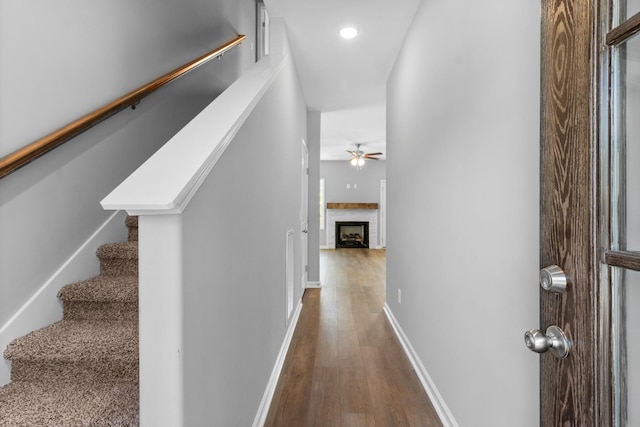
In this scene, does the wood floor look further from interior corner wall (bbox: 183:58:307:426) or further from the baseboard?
the baseboard

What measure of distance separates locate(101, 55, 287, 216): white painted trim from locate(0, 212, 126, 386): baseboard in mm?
1040

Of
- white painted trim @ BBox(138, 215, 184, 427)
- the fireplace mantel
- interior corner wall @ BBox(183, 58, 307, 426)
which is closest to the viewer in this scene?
white painted trim @ BBox(138, 215, 184, 427)

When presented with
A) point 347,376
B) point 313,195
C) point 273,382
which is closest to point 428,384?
point 347,376

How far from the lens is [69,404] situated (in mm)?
1093

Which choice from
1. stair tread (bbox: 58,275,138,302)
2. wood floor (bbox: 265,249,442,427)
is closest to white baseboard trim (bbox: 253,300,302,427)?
wood floor (bbox: 265,249,442,427)

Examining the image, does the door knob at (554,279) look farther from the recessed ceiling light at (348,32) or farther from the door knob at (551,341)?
the recessed ceiling light at (348,32)

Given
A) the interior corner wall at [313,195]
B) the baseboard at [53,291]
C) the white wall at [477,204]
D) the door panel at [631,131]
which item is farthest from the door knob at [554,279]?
the interior corner wall at [313,195]

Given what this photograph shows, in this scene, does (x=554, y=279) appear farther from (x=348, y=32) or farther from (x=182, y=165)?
(x=348, y=32)

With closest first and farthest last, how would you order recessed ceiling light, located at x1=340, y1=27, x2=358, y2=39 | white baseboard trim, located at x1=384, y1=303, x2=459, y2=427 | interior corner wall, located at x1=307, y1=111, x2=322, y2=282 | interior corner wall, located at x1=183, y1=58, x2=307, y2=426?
interior corner wall, located at x1=183, y1=58, x2=307, y2=426
white baseboard trim, located at x1=384, y1=303, x2=459, y2=427
recessed ceiling light, located at x1=340, y1=27, x2=358, y2=39
interior corner wall, located at x1=307, y1=111, x2=322, y2=282

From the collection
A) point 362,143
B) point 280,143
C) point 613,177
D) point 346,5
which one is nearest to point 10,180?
point 280,143

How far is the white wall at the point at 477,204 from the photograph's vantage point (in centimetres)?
103

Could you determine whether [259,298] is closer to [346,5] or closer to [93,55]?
[93,55]

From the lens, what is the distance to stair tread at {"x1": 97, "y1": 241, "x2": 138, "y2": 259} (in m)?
1.76

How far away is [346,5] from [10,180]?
6.86 feet
